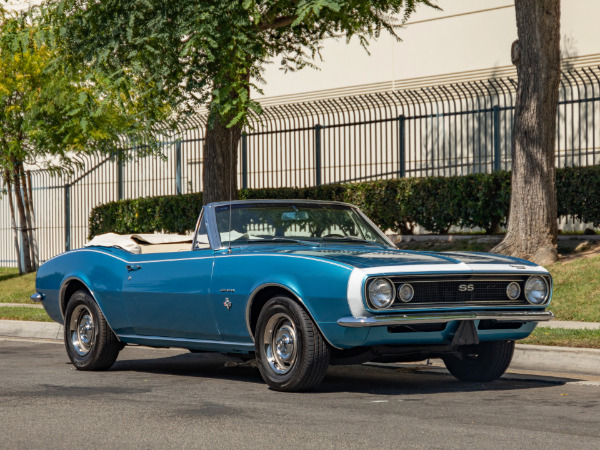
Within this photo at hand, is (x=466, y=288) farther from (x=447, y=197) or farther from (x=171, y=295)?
(x=447, y=197)

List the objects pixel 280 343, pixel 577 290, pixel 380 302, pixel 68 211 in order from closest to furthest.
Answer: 1. pixel 380 302
2. pixel 280 343
3. pixel 577 290
4. pixel 68 211

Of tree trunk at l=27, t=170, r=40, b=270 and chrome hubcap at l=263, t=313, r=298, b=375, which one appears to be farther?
tree trunk at l=27, t=170, r=40, b=270

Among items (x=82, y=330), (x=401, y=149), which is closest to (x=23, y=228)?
(x=401, y=149)

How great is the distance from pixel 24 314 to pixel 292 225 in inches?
316

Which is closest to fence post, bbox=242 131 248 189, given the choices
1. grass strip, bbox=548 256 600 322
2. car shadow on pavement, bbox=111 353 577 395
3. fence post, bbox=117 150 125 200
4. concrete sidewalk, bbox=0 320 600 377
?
fence post, bbox=117 150 125 200

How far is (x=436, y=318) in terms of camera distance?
23.9 ft

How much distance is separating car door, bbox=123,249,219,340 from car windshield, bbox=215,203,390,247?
382 mm

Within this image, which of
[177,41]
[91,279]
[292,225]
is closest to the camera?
[292,225]

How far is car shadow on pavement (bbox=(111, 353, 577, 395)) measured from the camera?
812 centimetres

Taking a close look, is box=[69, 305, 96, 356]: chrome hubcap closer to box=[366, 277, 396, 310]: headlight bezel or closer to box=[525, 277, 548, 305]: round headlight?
box=[366, 277, 396, 310]: headlight bezel

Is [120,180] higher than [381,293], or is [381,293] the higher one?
[120,180]

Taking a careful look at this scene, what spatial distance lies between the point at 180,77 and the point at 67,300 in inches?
203

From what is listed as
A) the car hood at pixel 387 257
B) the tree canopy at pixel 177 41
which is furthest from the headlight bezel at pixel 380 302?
the tree canopy at pixel 177 41

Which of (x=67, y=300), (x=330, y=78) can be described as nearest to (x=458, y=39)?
(x=330, y=78)
